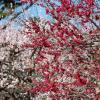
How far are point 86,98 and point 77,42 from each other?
8.47 ft

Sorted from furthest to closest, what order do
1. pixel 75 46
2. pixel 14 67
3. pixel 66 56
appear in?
pixel 14 67
pixel 66 56
pixel 75 46

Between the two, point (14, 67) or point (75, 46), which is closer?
point (75, 46)

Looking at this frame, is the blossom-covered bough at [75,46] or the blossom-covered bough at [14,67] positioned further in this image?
the blossom-covered bough at [14,67]

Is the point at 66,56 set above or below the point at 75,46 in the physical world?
below

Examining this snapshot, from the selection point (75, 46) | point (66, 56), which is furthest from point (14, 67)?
point (75, 46)

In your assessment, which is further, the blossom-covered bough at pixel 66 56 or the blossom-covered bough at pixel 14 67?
the blossom-covered bough at pixel 14 67

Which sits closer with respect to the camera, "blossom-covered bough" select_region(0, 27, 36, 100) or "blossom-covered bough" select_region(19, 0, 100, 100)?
"blossom-covered bough" select_region(19, 0, 100, 100)

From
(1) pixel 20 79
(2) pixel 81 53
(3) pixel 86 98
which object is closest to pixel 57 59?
(1) pixel 20 79

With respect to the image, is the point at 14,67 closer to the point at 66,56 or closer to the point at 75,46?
the point at 66,56

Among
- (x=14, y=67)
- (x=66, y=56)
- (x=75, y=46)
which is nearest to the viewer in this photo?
(x=75, y=46)

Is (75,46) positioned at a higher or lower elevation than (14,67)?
higher

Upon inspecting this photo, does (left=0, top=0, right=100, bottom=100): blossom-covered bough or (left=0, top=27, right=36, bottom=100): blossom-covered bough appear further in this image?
(left=0, top=27, right=36, bottom=100): blossom-covered bough

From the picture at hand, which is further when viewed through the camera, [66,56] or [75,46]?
[66,56]

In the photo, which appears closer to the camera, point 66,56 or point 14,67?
point 66,56
